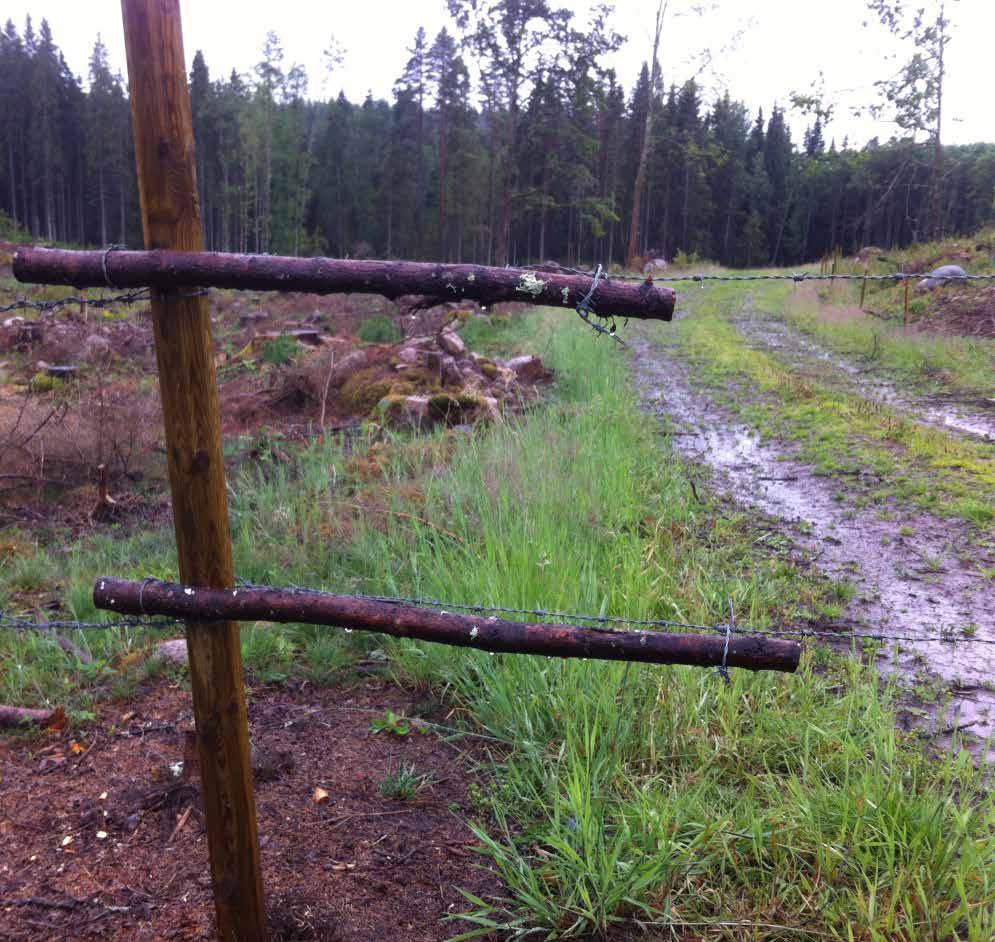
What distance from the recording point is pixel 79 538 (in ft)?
22.4

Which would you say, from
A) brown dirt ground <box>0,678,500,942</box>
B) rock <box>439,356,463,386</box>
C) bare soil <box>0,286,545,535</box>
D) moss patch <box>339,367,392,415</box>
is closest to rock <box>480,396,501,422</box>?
bare soil <box>0,286,545,535</box>

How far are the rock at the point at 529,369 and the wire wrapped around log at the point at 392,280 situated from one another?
30.0 feet

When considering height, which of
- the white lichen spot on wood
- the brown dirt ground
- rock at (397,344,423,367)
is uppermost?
the white lichen spot on wood

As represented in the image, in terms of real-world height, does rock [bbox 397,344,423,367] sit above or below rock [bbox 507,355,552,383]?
above

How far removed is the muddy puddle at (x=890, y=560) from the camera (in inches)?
145

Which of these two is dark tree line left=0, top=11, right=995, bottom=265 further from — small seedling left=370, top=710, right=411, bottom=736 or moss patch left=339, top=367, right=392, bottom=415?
small seedling left=370, top=710, right=411, bottom=736

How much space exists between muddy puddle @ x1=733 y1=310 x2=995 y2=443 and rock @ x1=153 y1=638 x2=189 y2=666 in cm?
722

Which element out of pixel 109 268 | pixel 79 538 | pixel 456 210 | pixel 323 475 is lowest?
pixel 79 538

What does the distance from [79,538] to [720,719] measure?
19.1 feet

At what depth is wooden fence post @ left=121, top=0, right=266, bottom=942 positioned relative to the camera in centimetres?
180

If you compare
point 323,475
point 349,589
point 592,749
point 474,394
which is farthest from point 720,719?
point 474,394

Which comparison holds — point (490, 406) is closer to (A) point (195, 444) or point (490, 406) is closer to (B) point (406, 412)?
(B) point (406, 412)

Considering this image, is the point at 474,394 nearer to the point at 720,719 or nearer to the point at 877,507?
the point at 877,507

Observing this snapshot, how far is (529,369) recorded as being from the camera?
446 inches
